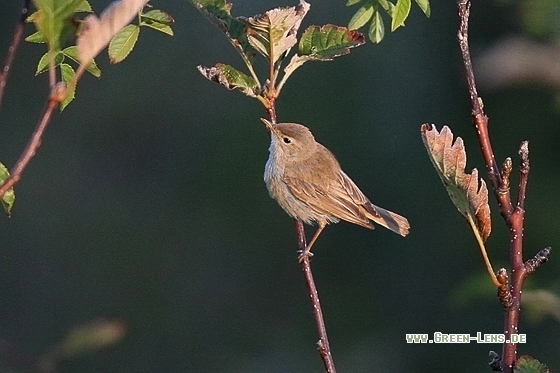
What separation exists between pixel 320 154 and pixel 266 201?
454cm

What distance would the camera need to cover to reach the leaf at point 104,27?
145 centimetres

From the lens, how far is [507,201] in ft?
5.79

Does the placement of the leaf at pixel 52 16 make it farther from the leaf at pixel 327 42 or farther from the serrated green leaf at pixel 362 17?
the serrated green leaf at pixel 362 17

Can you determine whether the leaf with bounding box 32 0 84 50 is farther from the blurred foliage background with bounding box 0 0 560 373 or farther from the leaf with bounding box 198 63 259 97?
the blurred foliage background with bounding box 0 0 560 373

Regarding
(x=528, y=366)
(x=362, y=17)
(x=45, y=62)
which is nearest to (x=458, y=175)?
(x=528, y=366)

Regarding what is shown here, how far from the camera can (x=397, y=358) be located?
289 inches

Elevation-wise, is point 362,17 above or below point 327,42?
above

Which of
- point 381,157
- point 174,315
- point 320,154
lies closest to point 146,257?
point 174,315

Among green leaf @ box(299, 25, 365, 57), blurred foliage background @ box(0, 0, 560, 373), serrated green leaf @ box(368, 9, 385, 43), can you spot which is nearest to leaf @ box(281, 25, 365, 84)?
green leaf @ box(299, 25, 365, 57)

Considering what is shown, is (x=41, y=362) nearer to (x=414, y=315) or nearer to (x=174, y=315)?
(x=414, y=315)

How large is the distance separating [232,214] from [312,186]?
493cm

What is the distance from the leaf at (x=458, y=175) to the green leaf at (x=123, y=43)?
0.89 metres

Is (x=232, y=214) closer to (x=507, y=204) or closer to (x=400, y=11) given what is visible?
(x=400, y=11)

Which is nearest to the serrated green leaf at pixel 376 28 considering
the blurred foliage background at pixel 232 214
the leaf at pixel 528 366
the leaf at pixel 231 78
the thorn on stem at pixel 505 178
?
the leaf at pixel 231 78
